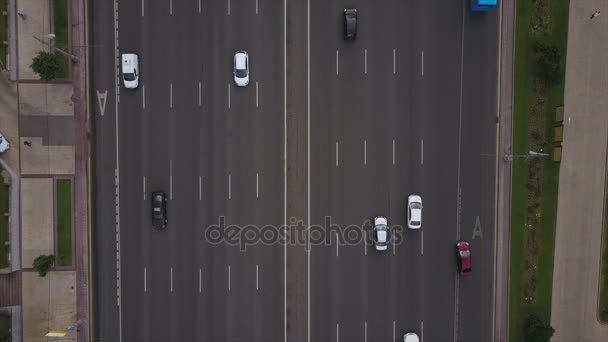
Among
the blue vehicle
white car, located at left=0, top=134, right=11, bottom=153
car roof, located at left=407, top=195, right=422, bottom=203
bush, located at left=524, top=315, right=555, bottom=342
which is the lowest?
bush, located at left=524, top=315, right=555, bottom=342

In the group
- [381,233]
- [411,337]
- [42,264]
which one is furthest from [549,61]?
[42,264]

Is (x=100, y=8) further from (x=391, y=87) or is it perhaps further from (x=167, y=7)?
(x=391, y=87)

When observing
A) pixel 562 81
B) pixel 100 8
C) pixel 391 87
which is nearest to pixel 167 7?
pixel 100 8

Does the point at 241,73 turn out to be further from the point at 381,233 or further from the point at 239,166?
the point at 381,233

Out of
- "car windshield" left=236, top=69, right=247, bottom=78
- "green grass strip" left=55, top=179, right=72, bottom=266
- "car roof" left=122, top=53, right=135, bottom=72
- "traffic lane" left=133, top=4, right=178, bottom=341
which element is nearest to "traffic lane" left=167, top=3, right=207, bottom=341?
"traffic lane" left=133, top=4, right=178, bottom=341

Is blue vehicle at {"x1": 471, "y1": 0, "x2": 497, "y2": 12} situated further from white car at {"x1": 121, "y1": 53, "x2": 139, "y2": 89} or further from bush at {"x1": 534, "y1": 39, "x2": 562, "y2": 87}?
white car at {"x1": 121, "y1": 53, "x2": 139, "y2": 89}

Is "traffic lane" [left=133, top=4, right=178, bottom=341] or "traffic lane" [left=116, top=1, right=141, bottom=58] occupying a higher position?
"traffic lane" [left=116, top=1, right=141, bottom=58]

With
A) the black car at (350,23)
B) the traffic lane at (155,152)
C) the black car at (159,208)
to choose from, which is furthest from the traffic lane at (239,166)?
the black car at (350,23)
